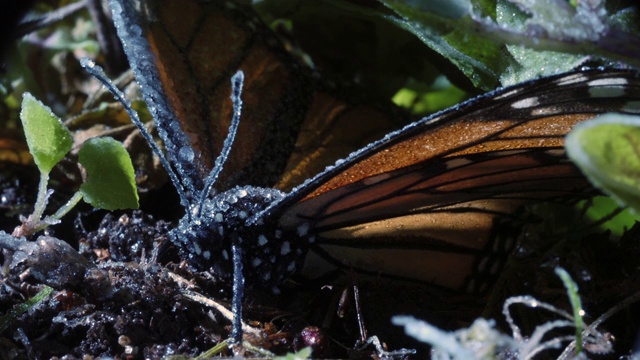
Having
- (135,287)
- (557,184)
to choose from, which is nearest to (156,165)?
(135,287)

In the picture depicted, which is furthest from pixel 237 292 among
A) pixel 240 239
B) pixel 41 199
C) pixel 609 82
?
pixel 609 82

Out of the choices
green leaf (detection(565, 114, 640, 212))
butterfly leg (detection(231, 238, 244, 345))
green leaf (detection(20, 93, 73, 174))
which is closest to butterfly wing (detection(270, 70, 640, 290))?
butterfly leg (detection(231, 238, 244, 345))

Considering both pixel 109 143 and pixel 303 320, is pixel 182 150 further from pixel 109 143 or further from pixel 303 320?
pixel 303 320

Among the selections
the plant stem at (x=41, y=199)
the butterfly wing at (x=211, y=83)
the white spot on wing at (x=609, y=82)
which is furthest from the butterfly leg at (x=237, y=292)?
the white spot on wing at (x=609, y=82)

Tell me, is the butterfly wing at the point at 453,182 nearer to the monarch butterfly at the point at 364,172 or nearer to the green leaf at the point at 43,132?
the monarch butterfly at the point at 364,172

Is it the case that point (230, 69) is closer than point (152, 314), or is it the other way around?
point (152, 314)

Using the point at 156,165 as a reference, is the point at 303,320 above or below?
below

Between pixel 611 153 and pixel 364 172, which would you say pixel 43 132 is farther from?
pixel 611 153

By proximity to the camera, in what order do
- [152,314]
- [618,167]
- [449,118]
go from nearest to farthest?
1. [618,167]
2. [449,118]
3. [152,314]
